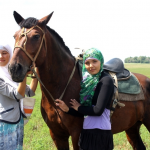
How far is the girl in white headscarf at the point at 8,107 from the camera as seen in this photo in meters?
2.58

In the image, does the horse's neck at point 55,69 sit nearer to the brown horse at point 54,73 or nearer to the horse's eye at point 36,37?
the brown horse at point 54,73

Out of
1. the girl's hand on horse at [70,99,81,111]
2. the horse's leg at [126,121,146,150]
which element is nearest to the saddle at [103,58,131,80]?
the girl's hand on horse at [70,99,81,111]

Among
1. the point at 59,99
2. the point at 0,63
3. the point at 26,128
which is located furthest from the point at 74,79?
the point at 26,128

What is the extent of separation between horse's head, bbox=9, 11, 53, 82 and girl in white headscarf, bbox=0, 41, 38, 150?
356mm

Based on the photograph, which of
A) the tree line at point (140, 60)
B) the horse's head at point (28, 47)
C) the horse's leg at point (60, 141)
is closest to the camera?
the horse's head at point (28, 47)

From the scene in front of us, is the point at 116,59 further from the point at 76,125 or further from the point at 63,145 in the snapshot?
the point at 63,145

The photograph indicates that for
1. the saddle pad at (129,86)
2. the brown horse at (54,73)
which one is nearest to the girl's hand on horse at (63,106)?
the brown horse at (54,73)

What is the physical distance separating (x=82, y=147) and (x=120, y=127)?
107 cm

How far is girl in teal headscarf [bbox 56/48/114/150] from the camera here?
2.48 m

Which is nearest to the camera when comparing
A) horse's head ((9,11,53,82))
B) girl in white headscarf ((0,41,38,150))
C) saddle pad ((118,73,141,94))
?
horse's head ((9,11,53,82))

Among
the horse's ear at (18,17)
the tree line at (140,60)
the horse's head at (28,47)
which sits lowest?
the tree line at (140,60)

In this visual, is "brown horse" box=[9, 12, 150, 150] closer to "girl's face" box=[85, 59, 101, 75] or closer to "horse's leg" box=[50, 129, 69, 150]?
"horse's leg" box=[50, 129, 69, 150]

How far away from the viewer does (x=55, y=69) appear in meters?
2.76

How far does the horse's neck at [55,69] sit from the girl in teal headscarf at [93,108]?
0.27 meters
